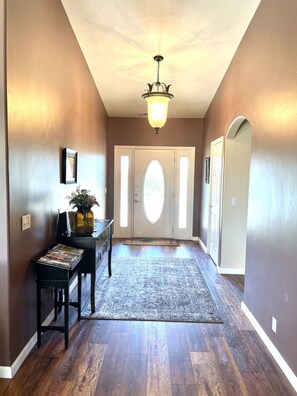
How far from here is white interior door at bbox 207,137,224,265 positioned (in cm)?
457

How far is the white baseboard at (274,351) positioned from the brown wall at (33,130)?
79.3 inches

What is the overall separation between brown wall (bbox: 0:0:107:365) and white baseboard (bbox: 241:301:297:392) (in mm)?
2015

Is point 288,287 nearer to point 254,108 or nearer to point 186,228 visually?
point 254,108

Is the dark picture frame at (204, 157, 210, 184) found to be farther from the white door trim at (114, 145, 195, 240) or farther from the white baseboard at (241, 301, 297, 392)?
the white baseboard at (241, 301, 297, 392)

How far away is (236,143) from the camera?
4.26 metres

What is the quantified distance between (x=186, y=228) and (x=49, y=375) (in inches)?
189

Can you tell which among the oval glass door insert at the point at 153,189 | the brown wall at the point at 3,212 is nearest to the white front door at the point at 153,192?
the oval glass door insert at the point at 153,189

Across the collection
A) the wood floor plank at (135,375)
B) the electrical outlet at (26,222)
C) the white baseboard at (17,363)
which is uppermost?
the electrical outlet at (26,222)

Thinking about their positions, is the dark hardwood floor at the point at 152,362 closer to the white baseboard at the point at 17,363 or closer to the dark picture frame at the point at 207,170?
the white baseboard at the point at 17,363

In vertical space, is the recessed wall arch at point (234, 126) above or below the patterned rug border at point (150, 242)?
above

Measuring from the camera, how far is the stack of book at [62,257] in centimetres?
246

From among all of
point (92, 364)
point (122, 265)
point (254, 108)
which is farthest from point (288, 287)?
point (122, 265)

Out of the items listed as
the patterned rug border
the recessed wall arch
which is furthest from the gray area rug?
the recessed wall arch

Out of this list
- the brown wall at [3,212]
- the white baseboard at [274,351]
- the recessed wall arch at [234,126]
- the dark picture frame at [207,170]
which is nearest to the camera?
the brown wall at [3,212]
